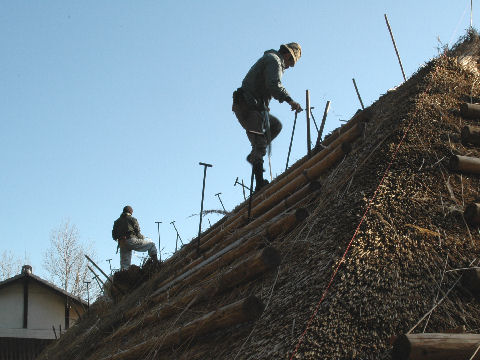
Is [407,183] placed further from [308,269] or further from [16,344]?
[16,344]

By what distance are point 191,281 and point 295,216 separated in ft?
4.27

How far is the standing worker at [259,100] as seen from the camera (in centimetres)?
653

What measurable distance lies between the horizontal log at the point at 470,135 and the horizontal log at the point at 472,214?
0.89 meters

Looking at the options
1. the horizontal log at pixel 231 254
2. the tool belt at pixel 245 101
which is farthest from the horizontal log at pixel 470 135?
the tool belt at pixel 245 101

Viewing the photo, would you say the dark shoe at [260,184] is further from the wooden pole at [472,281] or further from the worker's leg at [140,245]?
the wooden pole at [472,281]

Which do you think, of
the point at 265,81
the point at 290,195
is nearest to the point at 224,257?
the point at 290,195

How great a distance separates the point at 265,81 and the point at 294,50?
510 millimetres

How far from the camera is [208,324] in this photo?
10.6ft

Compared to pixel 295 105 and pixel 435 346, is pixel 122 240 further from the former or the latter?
pixel 435 346

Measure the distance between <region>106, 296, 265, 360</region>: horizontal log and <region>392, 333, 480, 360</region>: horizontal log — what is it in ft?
2.83

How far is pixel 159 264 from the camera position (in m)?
6.82

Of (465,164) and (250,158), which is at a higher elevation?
(250,158)

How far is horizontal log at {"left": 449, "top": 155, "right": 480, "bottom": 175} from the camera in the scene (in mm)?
3443

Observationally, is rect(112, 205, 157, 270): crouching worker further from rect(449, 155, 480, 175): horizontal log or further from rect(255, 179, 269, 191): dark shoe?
rect(449, 155, 480, 175): horizontal log
